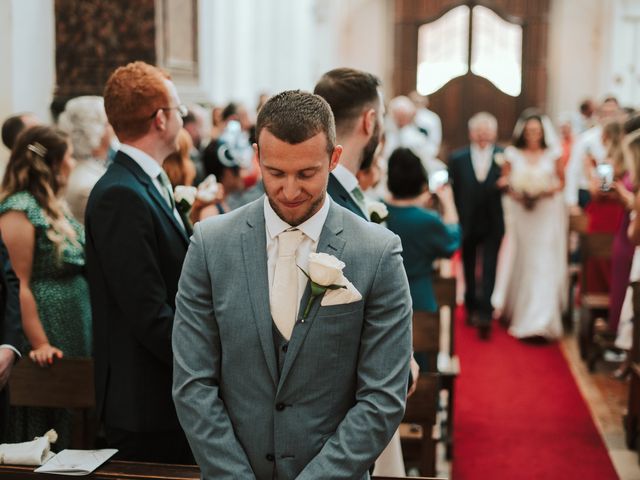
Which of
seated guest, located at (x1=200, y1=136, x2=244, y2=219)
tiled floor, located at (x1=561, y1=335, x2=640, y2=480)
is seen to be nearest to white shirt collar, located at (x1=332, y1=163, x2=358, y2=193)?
seated guest, located at (x1=200, y1=136, x2=244, y2=219)

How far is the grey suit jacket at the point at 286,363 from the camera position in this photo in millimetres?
2266

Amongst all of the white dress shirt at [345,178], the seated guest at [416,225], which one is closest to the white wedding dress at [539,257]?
the seated guest at [416,225]

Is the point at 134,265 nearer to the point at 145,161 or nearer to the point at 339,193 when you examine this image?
the point at 145,161

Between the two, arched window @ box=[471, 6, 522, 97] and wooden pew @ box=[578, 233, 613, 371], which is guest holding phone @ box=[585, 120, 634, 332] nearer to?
wooden pew @ box=[578, 233, 613, 371]

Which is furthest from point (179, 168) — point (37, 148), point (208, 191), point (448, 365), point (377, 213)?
point (448, 365)

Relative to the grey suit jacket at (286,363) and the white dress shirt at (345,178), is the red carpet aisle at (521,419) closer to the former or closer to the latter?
the white dress shirt at (345,178)

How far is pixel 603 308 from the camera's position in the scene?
749 cm

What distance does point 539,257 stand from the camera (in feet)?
29.0

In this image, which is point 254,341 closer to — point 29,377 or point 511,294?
point 29,377

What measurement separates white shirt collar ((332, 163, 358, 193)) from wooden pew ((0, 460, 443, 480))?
3.29 ft

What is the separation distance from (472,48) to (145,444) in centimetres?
1942

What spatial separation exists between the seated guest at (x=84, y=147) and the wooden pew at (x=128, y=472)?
222 centimetres

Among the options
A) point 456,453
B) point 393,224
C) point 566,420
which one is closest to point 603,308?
point 566,420

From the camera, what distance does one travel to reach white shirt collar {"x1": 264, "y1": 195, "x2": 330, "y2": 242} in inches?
91.4
